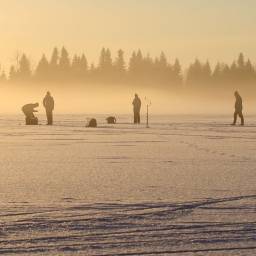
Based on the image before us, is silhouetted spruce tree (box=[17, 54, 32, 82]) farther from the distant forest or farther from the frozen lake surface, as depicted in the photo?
the frozen lake surface

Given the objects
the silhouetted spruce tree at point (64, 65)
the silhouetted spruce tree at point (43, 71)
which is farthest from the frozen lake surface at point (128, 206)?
the silhouetted spruce tree at point (43, 71)

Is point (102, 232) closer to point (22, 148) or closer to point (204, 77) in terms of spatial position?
point (22, 148)

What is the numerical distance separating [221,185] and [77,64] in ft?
499

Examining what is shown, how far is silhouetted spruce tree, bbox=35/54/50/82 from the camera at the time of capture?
15738 centimetres

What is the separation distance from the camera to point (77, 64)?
523ft

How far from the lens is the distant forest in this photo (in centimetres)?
15638

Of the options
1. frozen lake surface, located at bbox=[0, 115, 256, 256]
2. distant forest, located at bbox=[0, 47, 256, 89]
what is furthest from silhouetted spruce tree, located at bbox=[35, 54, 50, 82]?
frozen lake surface, located at bbox=[0, 115, 256, 256]

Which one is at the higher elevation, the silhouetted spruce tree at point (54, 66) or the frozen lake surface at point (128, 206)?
the silhouetted spruce tree at point (54, 66)

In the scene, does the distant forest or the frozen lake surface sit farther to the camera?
the distant forest

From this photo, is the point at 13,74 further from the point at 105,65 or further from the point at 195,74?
the point at 195,74

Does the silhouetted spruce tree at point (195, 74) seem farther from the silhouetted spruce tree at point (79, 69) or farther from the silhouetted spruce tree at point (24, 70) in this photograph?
the silhouetted spruce tree at point (24, 70)

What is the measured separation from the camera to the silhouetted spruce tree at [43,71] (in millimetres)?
157375

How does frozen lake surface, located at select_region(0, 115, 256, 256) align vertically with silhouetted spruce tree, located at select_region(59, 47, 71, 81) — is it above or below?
below

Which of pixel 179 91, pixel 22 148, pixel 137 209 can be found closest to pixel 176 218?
pixel 137 209
